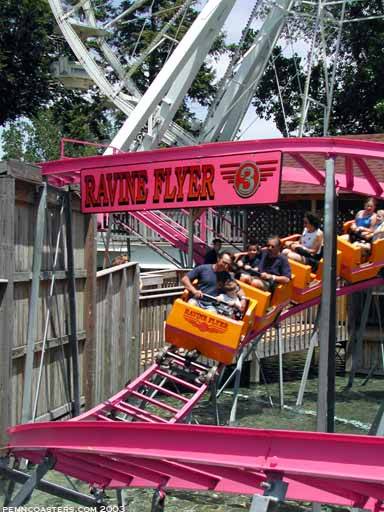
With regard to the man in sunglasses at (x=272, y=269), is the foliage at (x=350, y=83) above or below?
above

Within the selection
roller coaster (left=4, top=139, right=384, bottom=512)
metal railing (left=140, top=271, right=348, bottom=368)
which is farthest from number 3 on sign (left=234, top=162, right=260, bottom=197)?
metal railing (left=140, top=271, right=348, bottom=368)

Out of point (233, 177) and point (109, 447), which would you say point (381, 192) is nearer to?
point (233, 177)

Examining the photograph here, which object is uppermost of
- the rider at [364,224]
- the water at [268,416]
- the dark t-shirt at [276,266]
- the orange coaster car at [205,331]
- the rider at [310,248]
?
the rider at [364,224]

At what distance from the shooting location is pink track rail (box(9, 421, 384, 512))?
4.56 meters

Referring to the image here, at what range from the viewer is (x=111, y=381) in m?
10.4

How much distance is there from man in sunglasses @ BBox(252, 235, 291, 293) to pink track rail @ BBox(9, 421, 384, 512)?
4.58 metres

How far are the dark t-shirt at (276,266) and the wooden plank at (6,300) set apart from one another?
4.65 meters

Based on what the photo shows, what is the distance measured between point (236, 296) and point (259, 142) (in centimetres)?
287

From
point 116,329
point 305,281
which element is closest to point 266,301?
point 305,281

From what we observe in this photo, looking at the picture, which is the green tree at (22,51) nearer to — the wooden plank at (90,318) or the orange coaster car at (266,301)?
the orange coaster car at (266,301)

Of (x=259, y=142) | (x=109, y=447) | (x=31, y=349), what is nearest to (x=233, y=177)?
(x=259, y=142)

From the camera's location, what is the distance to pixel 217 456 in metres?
4.96

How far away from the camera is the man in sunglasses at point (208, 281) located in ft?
31.1

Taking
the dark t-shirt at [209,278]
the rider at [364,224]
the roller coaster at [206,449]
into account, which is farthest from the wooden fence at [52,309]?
the rider at [364,224]
